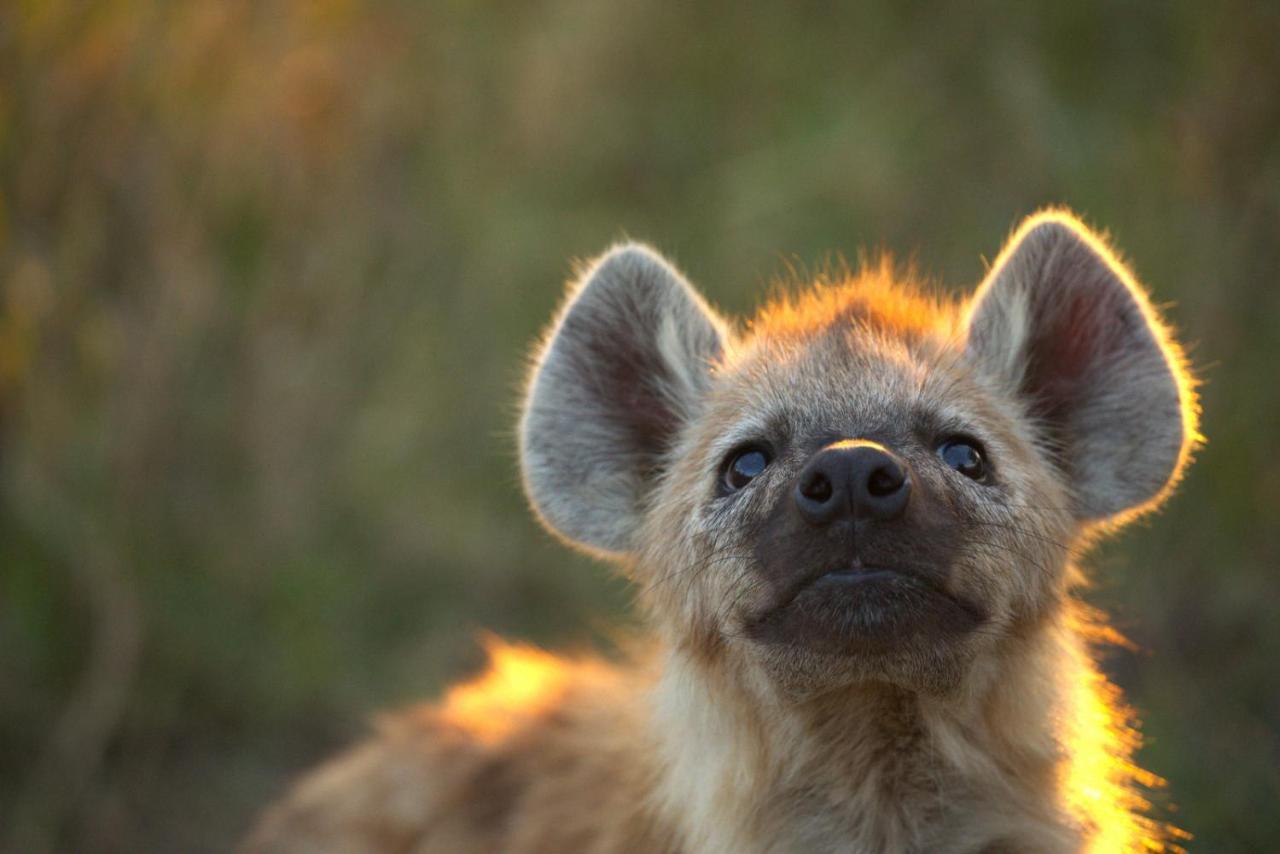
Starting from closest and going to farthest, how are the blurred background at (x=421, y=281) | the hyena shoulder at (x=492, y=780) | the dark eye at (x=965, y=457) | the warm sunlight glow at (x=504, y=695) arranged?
the dark eye at (x=965, y=457)
the hyena shoulder at (x=492, y=780)
the warm sunlight glow at (x=504, y=695)
the blurred background at (x=421, y=281)

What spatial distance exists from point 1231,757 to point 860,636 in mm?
1562

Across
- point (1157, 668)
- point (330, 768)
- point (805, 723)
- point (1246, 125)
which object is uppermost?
point (1246, 125)

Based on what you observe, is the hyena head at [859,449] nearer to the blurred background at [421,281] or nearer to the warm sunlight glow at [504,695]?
the warm sunlight glow at [504,695]

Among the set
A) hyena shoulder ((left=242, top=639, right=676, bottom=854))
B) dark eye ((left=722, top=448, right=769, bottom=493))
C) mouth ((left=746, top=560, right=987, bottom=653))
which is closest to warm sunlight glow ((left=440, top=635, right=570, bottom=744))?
hyena shoulder ((left=242, top=639, right=676, bottom=854))

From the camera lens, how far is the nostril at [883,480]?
2.02 m

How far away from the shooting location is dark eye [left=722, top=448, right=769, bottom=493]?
2361 millimetres

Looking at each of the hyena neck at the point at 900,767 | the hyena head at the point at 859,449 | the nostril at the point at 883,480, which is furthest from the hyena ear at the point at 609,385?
the nostril at the point at 883,480

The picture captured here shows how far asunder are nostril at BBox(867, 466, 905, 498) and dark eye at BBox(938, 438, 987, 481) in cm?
29

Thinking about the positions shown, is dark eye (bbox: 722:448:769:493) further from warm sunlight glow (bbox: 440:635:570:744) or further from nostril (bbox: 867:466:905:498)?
warm sunlight glow (bbox: 440:635:570:744)

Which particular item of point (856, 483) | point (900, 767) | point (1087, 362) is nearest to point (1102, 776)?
point (900, 767)

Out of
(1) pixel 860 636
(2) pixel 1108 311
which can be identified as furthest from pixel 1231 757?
(1) pixel 860 636

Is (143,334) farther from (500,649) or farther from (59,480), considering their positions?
(500,649)

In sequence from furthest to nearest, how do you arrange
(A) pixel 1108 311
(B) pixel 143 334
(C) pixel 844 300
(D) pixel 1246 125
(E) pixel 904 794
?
(B) pixel 143 334
(D) pixel 1246 125
(C) pixel 844 300
(A) pixel 1108 311
(E) pixel 904 794

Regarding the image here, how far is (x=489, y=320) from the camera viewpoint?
5.12 metres
